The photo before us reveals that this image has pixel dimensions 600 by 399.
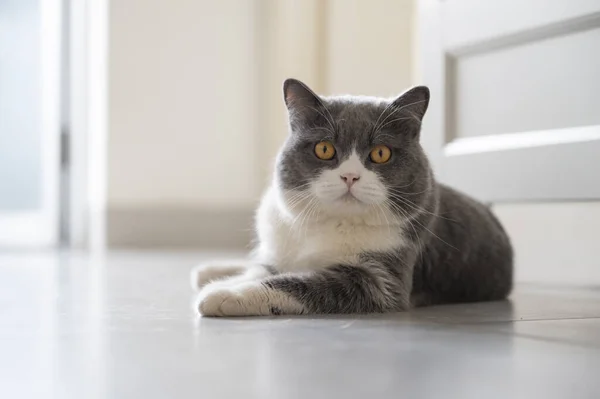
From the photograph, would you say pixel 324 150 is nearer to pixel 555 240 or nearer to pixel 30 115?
pixel 555 240

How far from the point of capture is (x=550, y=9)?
2.13 m

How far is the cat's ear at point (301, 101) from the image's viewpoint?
61.2 inches

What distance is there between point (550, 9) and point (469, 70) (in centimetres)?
37

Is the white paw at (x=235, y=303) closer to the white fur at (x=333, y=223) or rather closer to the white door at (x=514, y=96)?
the white fur at (x=333, y=223)

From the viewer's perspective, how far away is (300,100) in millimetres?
1575

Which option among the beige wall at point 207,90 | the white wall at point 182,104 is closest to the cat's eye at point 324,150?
the beige wall at point 207,90

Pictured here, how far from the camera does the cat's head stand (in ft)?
4.85

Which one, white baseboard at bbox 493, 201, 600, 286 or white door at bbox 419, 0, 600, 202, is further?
white baseboard at bbox 493, 201, 600, 286

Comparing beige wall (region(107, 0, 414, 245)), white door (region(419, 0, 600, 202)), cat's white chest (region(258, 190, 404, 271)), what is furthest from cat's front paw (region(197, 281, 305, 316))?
beige wall (region(107, 0, 414, 245))

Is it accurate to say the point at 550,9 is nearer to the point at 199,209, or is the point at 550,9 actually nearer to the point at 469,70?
the point at 469,70

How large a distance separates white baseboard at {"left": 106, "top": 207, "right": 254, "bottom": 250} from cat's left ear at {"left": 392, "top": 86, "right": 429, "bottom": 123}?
7.00ft

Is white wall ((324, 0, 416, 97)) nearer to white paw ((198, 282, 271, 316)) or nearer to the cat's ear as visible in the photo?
the cat's ear

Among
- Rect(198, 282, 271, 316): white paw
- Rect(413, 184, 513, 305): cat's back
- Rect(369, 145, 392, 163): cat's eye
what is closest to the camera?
Rect(198, 282, 271, 316): white paw

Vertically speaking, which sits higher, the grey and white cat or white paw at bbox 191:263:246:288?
the grey and white cat
